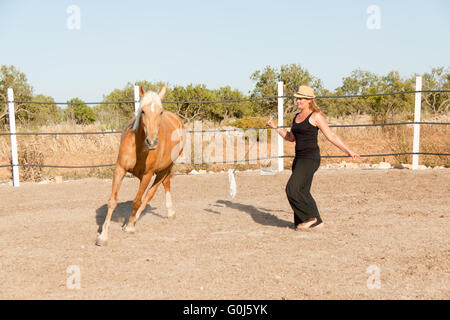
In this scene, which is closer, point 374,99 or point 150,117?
point 150,117

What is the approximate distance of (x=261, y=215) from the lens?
20.0 feet

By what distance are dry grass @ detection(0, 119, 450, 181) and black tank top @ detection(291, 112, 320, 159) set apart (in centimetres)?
644

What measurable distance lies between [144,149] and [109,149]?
11.0 metres

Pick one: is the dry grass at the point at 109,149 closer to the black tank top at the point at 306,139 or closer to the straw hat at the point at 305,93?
the black tank top at the point at 306,139

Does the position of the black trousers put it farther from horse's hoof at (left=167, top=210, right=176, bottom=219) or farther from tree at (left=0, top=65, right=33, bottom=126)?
tree at (left=0, top=65, right=33, bottom=126)

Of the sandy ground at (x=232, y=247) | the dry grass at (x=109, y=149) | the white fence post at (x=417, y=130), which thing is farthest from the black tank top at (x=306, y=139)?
the dry grass at (x=109, y=149)

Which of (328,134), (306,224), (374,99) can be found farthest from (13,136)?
(374,99)

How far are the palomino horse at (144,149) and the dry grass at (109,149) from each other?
17.5 ft

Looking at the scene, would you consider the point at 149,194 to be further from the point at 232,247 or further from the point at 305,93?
the point at 305,93

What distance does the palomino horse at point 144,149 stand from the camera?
420 centimetres

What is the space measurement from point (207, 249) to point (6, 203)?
186 inches

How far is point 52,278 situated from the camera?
11.7ft

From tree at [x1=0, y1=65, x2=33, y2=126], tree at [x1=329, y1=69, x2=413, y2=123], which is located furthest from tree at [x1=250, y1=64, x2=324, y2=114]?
tree at [x1=0, y1=65, x2=33, y2=126]
